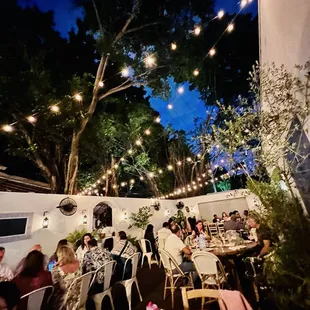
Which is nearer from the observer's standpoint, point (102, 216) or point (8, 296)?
point (8, 296)

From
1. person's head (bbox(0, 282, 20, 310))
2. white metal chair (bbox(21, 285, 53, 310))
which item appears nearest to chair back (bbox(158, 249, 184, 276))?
white metal chair (bbox(21, 285, 53, 310))

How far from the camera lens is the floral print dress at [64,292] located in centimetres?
249

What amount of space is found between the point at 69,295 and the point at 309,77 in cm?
401

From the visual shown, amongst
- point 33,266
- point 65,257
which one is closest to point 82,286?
point 65,257

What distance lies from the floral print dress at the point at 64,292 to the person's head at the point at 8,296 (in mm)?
723

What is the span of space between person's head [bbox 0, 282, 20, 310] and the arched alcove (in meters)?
6.74

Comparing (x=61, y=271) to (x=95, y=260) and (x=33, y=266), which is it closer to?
(x=33, y=266)

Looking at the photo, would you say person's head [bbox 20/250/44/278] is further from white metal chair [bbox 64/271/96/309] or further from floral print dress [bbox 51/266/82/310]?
white metal chair [bbox 64/271/96/309]

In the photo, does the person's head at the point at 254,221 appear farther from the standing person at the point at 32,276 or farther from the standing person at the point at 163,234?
the standing person at the point at 32,276

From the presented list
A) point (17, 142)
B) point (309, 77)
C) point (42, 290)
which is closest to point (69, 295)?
point (42, 290)

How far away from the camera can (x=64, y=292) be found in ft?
8.48

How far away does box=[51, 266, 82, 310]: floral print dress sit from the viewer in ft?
8.18

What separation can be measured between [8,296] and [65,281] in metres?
0.89

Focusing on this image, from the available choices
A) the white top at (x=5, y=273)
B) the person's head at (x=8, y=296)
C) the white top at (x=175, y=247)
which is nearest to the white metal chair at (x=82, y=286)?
the person's head at (x=8, y=296)
